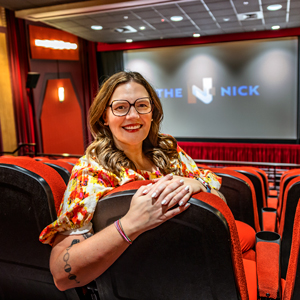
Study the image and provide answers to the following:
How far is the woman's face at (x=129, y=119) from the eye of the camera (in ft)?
4.43

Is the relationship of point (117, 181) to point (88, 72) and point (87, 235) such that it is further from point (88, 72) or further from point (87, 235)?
point (88, 72)

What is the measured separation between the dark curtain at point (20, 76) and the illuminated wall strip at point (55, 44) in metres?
0.42

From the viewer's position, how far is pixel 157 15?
22.3ft

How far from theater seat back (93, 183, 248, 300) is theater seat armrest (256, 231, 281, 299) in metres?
0.18

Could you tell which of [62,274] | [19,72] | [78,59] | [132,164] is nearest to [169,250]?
[62,274]

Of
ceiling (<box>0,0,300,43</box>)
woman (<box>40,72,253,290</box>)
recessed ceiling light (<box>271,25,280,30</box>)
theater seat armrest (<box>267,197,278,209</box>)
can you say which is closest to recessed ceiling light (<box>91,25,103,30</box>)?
ceiling (<box>0,0,300,43</box>)

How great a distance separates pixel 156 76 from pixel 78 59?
241 centimetres

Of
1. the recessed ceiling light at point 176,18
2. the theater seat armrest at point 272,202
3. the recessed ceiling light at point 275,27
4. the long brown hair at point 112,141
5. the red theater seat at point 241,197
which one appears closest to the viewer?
the long brown hair at point 112,141

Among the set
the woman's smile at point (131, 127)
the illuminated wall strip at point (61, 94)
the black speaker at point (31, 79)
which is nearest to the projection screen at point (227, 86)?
the illuminated wall strip at point (61, 94)

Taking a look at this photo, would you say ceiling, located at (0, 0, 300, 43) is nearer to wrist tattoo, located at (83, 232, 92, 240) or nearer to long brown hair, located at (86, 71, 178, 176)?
long brown hair, located at (86, 71, 178, 176)

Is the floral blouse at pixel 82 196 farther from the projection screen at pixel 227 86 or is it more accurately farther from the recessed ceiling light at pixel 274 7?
the projection screen at pixel 227 86

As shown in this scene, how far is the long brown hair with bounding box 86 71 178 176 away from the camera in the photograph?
1302mm

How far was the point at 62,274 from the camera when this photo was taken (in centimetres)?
108

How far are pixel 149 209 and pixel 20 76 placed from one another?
759cm
